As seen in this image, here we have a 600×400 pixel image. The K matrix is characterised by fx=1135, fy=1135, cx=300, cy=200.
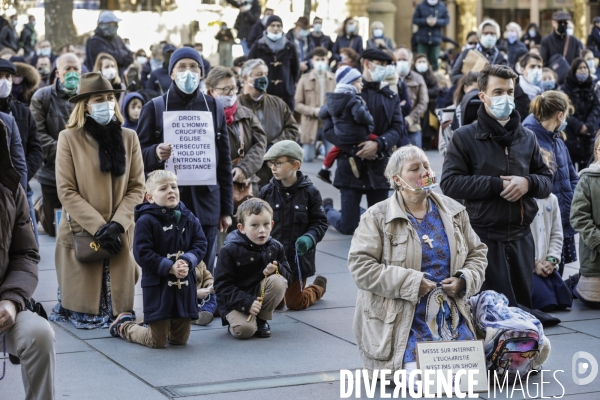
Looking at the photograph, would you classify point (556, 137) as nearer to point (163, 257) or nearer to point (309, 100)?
point (163, 257)

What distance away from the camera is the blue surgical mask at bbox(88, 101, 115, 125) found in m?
7.98

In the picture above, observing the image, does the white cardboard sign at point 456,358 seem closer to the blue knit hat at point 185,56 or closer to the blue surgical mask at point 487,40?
the blue knit hat at point 185,56

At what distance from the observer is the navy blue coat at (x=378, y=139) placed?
38.4 ft

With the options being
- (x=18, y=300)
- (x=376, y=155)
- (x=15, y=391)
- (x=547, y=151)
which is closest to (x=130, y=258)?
(x=15, y=391)

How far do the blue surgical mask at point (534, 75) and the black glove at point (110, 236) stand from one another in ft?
23.7

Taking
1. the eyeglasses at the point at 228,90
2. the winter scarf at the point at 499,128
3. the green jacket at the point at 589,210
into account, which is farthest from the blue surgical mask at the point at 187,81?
the green jacket at the point at 589,210

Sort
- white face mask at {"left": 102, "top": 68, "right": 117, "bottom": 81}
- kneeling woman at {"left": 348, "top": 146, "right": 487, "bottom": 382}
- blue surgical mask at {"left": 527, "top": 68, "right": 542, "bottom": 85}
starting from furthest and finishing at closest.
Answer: blue surgical mask at {"left": 527, "top": 68, "right": 542, "bottom": 85}
white face mask at {"left": 102, "top": 68, "right": 117, "bottom": 81}
kneeling woman at {"left": 348, "top": 146, "right": 487, "bottom": 382}

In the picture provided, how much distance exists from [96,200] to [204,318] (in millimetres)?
1157

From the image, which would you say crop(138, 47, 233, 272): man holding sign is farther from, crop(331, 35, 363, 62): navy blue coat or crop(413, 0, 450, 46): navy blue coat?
crop(413, 0, 450, 46): navy blue coat

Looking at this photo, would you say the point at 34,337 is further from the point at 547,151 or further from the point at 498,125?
the point at 547,151

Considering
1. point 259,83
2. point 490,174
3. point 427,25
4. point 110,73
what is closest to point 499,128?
point 490,174

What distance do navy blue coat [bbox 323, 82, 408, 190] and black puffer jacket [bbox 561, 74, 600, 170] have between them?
3399 mm

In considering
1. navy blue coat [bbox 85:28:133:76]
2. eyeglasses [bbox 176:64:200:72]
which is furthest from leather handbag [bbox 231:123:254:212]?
navy blue coat [bbox 85:28:133:76]

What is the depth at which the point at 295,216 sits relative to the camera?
8586mm
